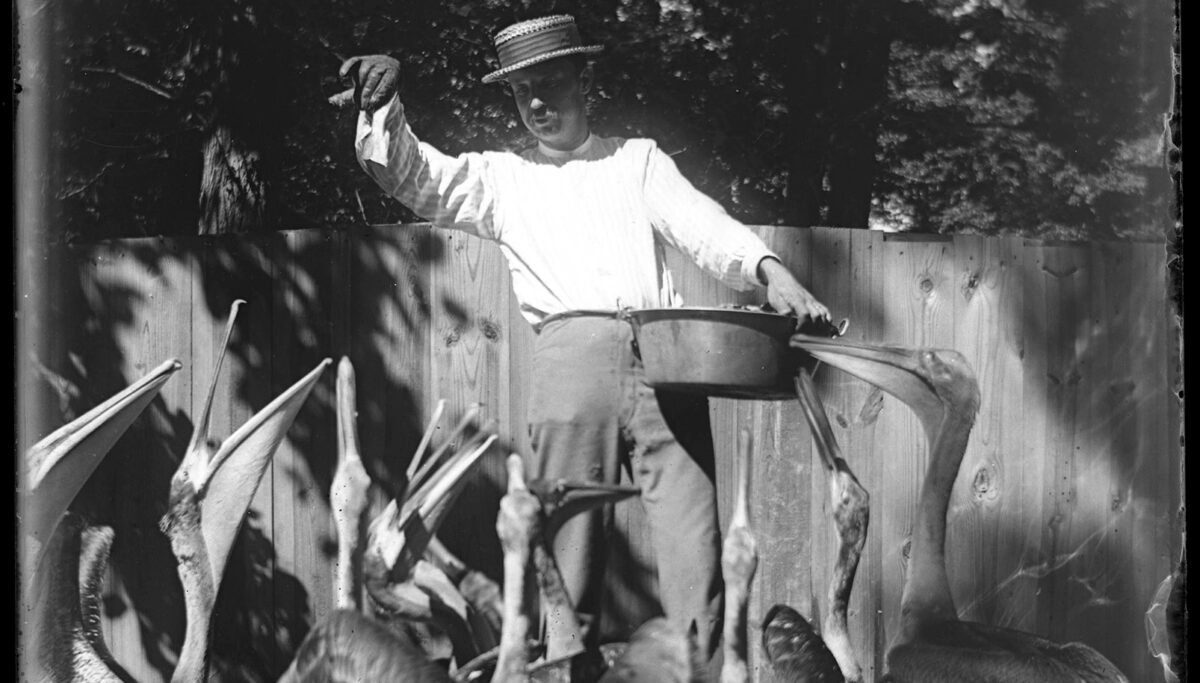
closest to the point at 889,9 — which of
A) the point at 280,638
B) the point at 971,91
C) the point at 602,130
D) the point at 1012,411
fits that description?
the point at 971,91

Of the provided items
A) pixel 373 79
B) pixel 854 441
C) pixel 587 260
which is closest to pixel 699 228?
pixel 587 260

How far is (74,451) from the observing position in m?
4.45

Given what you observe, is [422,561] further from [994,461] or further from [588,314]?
[994,461]

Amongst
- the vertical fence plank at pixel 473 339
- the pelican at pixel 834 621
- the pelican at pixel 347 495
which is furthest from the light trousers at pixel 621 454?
the pelican at pixel 347 495

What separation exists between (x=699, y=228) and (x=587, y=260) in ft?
1.18

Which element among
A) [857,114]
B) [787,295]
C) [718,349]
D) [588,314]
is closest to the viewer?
[718,349]

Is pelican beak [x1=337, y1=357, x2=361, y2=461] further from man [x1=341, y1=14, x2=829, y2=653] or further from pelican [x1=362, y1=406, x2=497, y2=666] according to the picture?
man [x1=341, y1=14, x2=829, y2=653]

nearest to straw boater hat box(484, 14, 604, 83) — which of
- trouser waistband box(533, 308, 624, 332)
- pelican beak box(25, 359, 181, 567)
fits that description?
trouser waistband box(533, 308, 624, 332)

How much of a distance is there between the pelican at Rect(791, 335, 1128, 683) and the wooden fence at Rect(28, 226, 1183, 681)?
1.8 inches

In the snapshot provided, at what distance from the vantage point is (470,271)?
4.46 meters

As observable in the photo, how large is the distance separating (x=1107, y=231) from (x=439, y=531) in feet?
7.78

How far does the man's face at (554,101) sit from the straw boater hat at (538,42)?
1.5 inches

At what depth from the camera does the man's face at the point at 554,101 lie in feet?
14.4

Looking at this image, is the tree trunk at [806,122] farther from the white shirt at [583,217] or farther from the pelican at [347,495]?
the pelican at [347,495]
